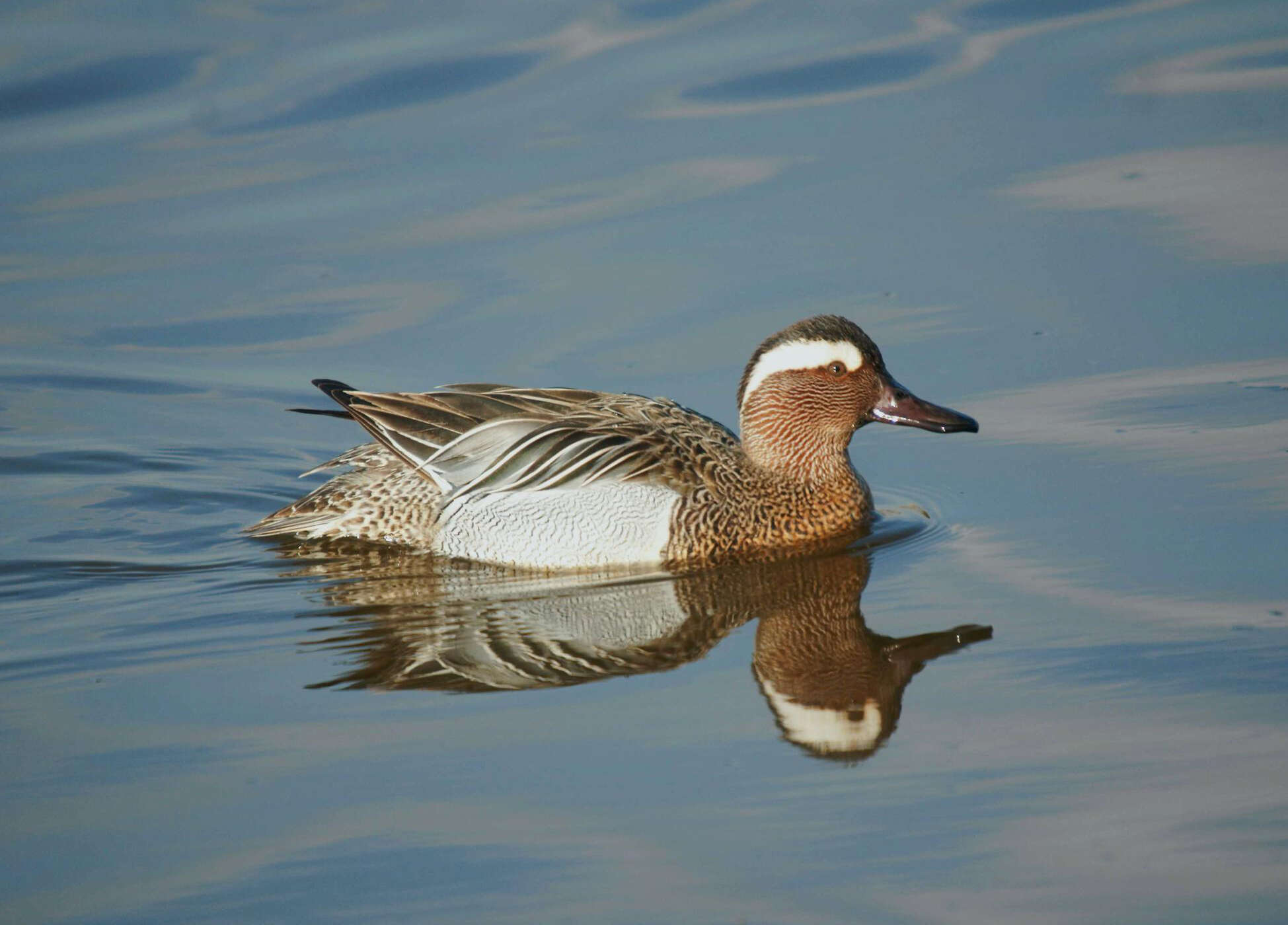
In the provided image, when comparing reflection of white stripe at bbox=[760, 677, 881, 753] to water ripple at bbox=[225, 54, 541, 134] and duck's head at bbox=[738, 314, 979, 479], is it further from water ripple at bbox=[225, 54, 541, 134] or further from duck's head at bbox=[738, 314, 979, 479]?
water ripple at bbox=[225, 54, 541, 134]

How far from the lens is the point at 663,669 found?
632cm

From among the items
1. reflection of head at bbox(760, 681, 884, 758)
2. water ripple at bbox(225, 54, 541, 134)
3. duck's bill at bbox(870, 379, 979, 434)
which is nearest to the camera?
reflection of head at bbox(760, 681, 884, 758)

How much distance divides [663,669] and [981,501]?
2.38 m

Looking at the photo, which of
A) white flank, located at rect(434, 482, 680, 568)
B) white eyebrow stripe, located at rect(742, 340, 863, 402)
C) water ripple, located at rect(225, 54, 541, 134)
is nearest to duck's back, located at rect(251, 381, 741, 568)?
white flank, located at rect(434, 482, 680, 568)

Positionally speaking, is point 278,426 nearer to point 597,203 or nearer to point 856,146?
point 597,203

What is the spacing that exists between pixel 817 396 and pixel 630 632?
199 centimetres

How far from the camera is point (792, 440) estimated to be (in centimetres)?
837

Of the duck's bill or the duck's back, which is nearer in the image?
the duck's back

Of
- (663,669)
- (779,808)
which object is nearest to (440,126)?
(663,669)

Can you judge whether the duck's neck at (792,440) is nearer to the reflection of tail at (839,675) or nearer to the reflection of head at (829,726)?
the reflection of tail at (839,675)

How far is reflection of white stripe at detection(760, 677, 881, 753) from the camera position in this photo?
562 cm

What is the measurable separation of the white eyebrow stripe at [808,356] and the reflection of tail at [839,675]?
5.47ft

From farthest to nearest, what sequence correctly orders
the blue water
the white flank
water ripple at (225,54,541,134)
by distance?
water ripple at (225,54,541,134) → the white flank → the blue water

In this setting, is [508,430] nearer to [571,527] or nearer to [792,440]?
[571,527]
